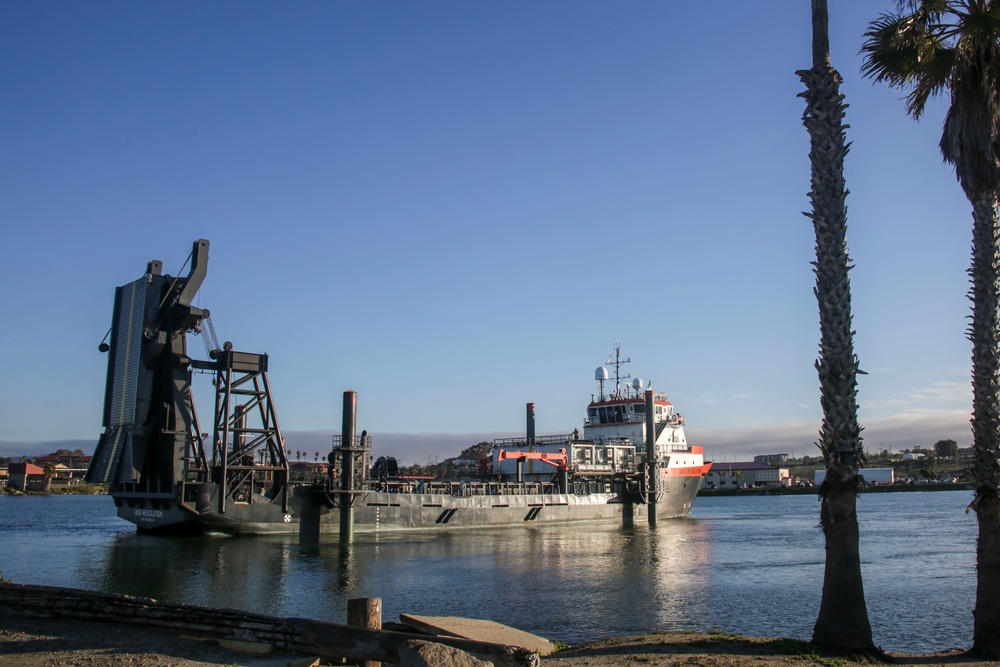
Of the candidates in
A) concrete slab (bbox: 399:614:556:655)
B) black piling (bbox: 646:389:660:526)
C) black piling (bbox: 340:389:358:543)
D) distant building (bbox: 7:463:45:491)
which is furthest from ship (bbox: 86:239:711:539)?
distant building (bbox: 7:463:45:491)

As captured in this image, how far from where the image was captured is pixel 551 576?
24.8 meters

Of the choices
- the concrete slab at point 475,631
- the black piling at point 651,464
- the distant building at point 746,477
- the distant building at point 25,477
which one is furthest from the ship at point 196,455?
the distant building at point 746,477

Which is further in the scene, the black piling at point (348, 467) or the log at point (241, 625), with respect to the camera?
the black piling at point (348, 467)

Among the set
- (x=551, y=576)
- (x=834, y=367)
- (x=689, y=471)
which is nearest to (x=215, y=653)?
(x=834, y=367)

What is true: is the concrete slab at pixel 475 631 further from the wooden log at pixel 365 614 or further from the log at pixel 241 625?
the log at pixel 241 625


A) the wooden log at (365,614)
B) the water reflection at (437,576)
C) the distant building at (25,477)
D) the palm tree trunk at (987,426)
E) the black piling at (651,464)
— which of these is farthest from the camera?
the distant building at (25,477)

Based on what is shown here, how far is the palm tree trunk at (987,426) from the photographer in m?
10.5

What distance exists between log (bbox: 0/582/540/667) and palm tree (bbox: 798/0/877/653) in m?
4.52

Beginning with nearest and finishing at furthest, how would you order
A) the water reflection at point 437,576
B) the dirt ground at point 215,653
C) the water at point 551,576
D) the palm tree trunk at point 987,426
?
the dirt ground at point 215,653 < the palm tree trunk at point 987,426 < the water at point 551,576 < the water reflection at point 437,576

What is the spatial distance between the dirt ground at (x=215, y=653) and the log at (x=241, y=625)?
15cm

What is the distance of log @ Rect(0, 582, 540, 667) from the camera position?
872cm

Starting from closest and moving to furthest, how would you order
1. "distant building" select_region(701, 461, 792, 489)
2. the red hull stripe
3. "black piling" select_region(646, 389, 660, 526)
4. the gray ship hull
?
the gray ship hull, "black piling" select_region(646, 389, 660, 526), the red hull stripe, "distant building" select_region(701, 461, 792, 489)

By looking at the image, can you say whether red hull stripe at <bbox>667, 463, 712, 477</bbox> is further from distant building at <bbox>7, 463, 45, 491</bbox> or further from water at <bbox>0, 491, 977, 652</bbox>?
distant building at <bbox>7, 463, 45, 491</bbox>

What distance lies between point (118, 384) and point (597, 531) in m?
28.3
